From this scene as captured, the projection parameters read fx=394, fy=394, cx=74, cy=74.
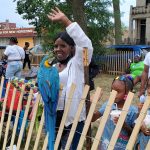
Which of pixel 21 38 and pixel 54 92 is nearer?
pixel 54 92

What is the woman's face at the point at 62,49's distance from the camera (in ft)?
11.3

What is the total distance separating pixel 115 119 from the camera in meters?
3.09

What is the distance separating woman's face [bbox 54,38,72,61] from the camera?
11.3ft

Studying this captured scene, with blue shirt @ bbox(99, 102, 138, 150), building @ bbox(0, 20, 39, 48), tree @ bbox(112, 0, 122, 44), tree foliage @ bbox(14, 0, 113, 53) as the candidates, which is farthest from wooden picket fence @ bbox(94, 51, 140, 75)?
building @ bbox(0, 20, 39, 48)

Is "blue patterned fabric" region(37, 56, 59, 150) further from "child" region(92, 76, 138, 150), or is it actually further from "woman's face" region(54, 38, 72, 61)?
"child" region(92, 76, 138, 150)

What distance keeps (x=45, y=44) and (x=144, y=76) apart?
13.1 metres

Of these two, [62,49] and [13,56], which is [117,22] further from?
[62,49]

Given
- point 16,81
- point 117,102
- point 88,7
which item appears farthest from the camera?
point 88,7

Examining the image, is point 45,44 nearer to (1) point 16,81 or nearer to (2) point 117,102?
(1) point 16,81

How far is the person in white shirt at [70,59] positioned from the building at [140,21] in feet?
103

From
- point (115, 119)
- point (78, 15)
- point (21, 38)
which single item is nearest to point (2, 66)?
point (78, 15)

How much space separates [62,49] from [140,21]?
113 feet

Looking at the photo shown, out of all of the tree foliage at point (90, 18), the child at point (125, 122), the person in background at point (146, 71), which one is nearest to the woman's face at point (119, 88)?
the child at point (125, 122)

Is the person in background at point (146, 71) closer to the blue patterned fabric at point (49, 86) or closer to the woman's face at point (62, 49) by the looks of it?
the woman's face at point (62, 49)
